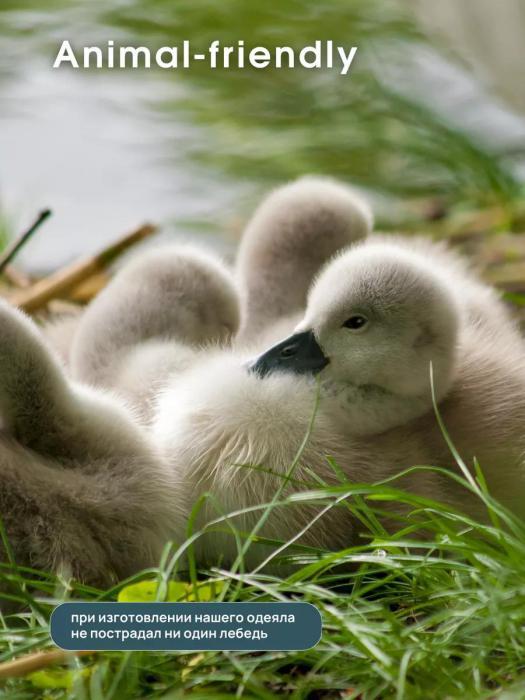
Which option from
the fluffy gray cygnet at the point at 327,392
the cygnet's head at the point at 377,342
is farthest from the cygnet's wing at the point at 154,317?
the cygnet's head at the point at 377,342

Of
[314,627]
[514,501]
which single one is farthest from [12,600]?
[514,501]

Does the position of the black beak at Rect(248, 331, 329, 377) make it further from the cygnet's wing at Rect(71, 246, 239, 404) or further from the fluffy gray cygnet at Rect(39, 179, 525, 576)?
the cygnet's wing at Rect(71, 246, 239, 404)

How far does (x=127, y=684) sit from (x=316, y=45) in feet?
4.01

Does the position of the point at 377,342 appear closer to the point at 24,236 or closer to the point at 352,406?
the point at 352,406

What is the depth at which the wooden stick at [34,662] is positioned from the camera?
1.41 meters

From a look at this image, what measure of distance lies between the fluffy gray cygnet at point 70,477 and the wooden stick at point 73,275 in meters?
1.04

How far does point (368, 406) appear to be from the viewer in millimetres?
1994

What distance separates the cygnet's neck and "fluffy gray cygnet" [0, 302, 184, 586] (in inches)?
12.7

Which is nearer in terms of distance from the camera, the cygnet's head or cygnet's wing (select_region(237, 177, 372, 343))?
the cygnet's head

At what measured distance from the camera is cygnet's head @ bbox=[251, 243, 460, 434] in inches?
77.6

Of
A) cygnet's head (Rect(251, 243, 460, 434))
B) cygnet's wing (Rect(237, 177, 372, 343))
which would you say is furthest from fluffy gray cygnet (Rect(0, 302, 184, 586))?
cygnet's wing (Rect(237, 177, 372, 343))

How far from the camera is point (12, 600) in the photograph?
1.62 meters

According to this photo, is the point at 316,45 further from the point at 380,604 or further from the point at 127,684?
the point at 127,684

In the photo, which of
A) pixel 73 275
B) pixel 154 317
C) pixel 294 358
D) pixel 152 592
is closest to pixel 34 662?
pixel 152 592
